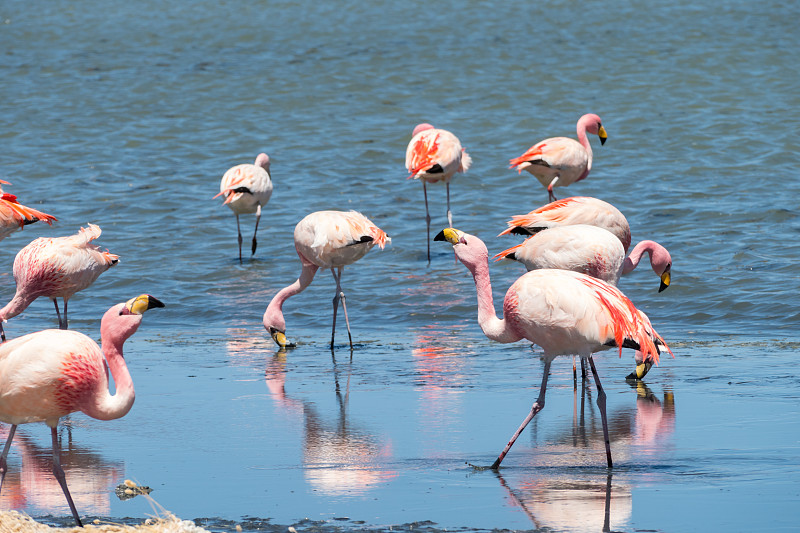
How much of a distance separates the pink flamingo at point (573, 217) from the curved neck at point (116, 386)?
159 inches

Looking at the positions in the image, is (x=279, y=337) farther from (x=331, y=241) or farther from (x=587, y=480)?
(x=587, y=480)

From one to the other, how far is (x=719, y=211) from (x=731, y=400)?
6.73m

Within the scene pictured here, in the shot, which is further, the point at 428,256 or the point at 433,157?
the point at 433,157

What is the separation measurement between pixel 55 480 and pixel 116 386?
71cm

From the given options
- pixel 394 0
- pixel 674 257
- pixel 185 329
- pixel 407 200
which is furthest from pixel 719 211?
pixel 394 0

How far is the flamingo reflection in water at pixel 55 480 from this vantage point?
16.1 ft

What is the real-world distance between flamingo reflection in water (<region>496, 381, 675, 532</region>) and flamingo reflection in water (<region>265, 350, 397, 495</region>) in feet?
2.08

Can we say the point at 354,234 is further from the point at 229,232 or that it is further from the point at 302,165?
the point at 302,165

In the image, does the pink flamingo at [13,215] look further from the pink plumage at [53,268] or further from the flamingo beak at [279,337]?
the flamingo beak at [279,337]

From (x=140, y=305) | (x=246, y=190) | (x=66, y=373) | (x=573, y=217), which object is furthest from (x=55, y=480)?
(x=246, y=190)

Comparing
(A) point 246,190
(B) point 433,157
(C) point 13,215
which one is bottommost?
(A) point 246,190

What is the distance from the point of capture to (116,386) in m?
4.89

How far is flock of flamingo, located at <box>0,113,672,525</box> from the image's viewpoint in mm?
4898

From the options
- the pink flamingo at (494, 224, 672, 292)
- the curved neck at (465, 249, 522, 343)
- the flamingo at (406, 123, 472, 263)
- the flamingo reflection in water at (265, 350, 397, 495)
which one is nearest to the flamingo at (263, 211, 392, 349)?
the pink flamingo at (494, 224, 672, 292)
